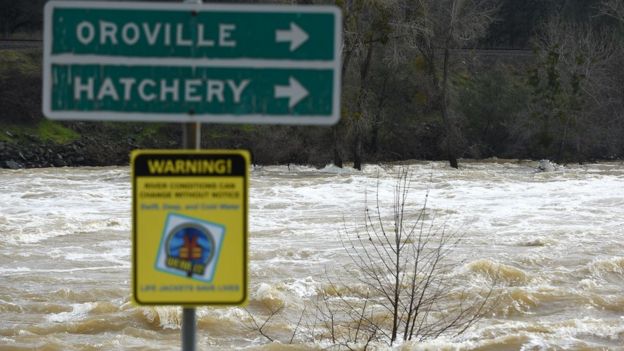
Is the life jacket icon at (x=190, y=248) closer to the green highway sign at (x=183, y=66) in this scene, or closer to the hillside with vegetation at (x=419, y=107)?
the green highway sign at (x=183, y=66)

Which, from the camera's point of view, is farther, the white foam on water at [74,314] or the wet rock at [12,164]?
the wet rock at [12,164]

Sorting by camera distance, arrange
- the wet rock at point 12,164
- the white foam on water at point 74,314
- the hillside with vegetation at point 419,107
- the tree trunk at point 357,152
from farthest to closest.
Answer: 1. the wet rock at point 12,164
2. the hillside with vegetation at point 419,107
3. the tree trunk at point 357,152
4. the white foam on water at point 74,314

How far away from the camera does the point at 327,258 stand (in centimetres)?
1535

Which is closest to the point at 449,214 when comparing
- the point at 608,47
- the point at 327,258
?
the point at 327,258

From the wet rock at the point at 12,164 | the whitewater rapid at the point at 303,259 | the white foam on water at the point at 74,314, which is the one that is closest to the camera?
the whitewater rapid at the point at 303,259

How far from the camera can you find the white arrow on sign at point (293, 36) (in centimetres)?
A: 295

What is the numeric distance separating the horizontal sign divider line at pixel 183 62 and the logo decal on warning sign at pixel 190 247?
1.44 feet

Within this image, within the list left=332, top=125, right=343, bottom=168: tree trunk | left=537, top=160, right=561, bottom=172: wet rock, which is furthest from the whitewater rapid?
left=537, top=160, right=561, bottom=172: wet rock

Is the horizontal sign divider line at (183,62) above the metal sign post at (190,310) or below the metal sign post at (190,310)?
above

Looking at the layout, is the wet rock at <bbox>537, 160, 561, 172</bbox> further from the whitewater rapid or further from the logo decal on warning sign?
the logo decal on warning sign

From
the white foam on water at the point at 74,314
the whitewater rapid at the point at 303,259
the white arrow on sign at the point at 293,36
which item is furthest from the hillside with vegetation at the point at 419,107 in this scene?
the white arrow on sign at the point at 293,36

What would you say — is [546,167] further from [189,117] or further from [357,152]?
[189,117]

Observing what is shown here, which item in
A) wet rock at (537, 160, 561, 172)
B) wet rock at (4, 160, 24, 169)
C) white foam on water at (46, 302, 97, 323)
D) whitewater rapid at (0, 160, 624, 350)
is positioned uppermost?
wet rock at (537, 160, 561, 172)

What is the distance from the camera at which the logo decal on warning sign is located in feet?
9.46
